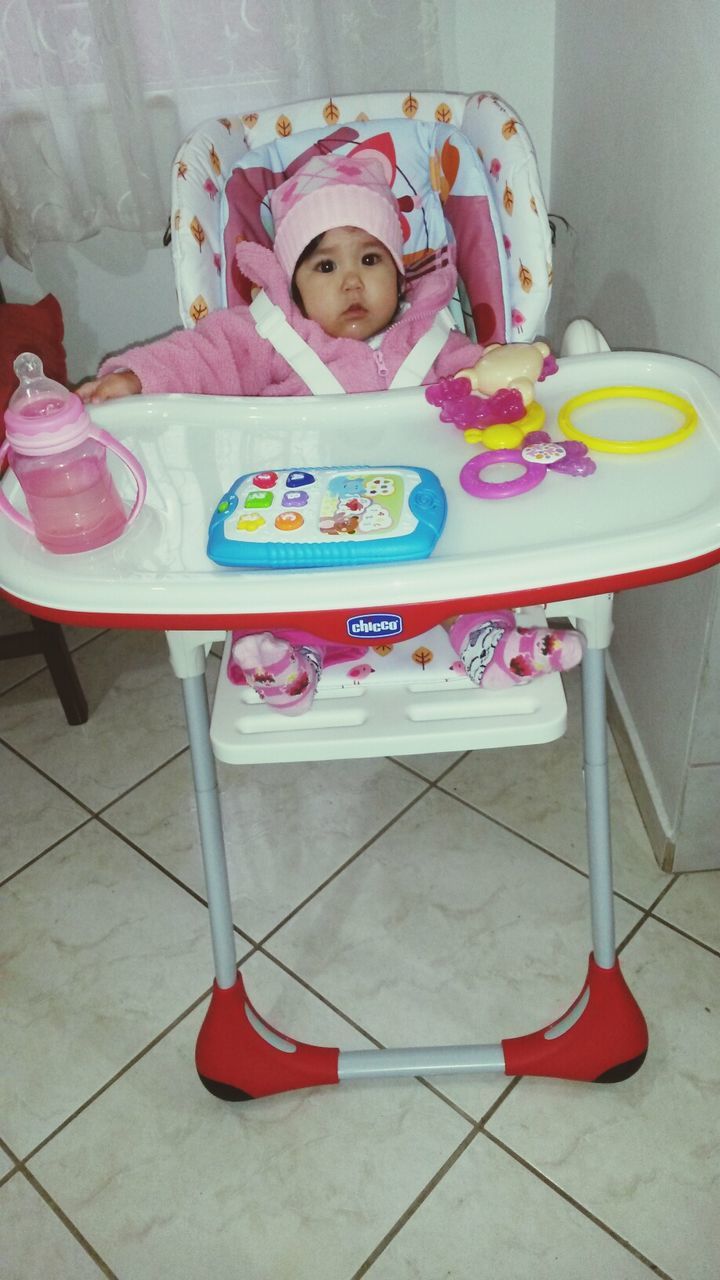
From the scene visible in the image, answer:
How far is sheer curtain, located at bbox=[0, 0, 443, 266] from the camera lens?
135cm

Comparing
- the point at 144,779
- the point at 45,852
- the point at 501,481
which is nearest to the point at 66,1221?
the point at 45,852

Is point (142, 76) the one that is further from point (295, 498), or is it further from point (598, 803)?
point (598, 803)

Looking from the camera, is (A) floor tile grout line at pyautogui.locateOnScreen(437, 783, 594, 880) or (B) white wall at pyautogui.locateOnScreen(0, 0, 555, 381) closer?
(A) floor tile grout line at pyautogui.locateOnScreen(437, 783, 594, 880)

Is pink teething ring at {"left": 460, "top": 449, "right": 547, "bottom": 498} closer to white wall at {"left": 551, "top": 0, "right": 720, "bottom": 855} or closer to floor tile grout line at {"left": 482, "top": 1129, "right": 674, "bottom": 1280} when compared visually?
white wall at {"left": 551, "top": 0, "right": 720, "bottom": 855}

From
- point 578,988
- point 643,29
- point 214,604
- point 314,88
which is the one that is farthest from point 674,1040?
point 314,88

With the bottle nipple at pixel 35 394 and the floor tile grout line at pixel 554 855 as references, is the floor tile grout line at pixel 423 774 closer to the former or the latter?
the floor tile grout line at pixel 554 855

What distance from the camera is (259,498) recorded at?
797mm

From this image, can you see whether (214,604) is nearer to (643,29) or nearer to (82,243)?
(643,29)

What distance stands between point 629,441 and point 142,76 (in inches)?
38.3

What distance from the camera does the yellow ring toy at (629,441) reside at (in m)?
0.82

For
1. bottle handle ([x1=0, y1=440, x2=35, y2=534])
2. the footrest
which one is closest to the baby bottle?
bottle handle ([x1=0, y1=440, x2=35, y2=534])

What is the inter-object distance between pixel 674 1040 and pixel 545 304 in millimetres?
829

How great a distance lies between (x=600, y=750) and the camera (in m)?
0.98

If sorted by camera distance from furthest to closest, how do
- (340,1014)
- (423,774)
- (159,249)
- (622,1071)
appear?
(159,249)
(423,774)
(340,1014)
(622,1071)
